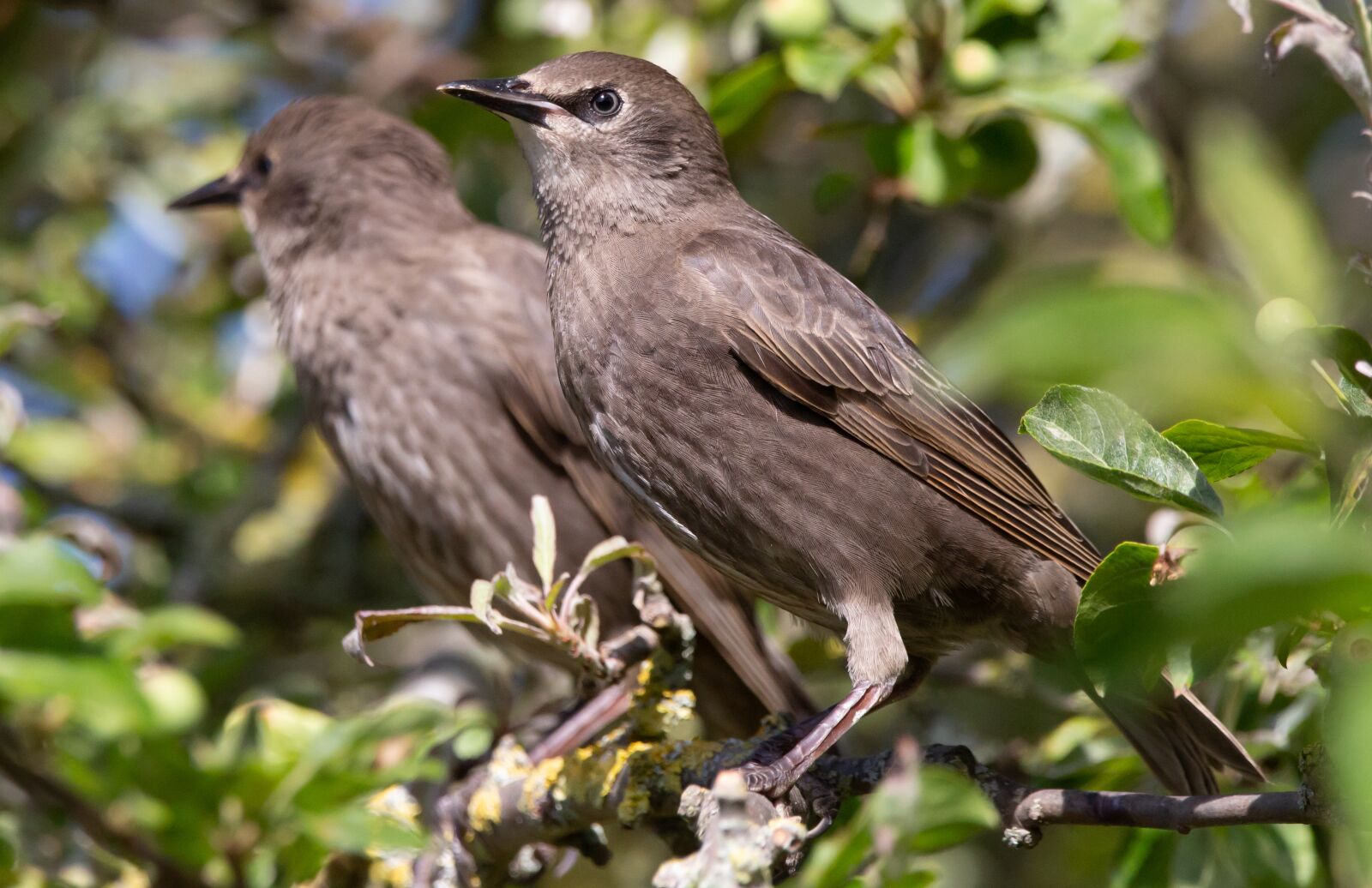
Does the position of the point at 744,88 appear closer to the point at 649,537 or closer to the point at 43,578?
the point at 649,537

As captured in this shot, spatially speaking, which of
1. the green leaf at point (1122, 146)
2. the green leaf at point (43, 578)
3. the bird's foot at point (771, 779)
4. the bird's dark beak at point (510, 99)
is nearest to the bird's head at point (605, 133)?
the bird's dark beak at point (510, 99)

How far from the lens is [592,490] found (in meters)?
4.34

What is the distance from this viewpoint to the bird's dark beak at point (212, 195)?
5.02 m

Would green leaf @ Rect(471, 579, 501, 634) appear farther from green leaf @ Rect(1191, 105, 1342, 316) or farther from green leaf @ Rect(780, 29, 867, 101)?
green leaf @ Rect(780, 29, 867, 101)

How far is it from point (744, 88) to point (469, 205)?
186 cm

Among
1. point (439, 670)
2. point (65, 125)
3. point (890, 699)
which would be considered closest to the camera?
point (890, 699)

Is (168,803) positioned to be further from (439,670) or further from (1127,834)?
(1127,834)

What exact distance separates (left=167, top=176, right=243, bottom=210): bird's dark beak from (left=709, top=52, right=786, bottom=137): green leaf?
1.92 m

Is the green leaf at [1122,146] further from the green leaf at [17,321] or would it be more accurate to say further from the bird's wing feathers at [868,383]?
the green leaf at [17,321]

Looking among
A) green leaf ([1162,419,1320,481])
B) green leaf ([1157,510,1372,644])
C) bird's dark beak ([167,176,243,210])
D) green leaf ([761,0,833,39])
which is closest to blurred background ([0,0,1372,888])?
green leaf ([761,0,833,39])

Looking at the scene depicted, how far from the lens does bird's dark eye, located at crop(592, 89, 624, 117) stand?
3.79 meters

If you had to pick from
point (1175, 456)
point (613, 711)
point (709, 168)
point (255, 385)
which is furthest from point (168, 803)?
point (255, 385)

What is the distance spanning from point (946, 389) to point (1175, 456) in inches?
53.8

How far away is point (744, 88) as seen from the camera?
3.96m
